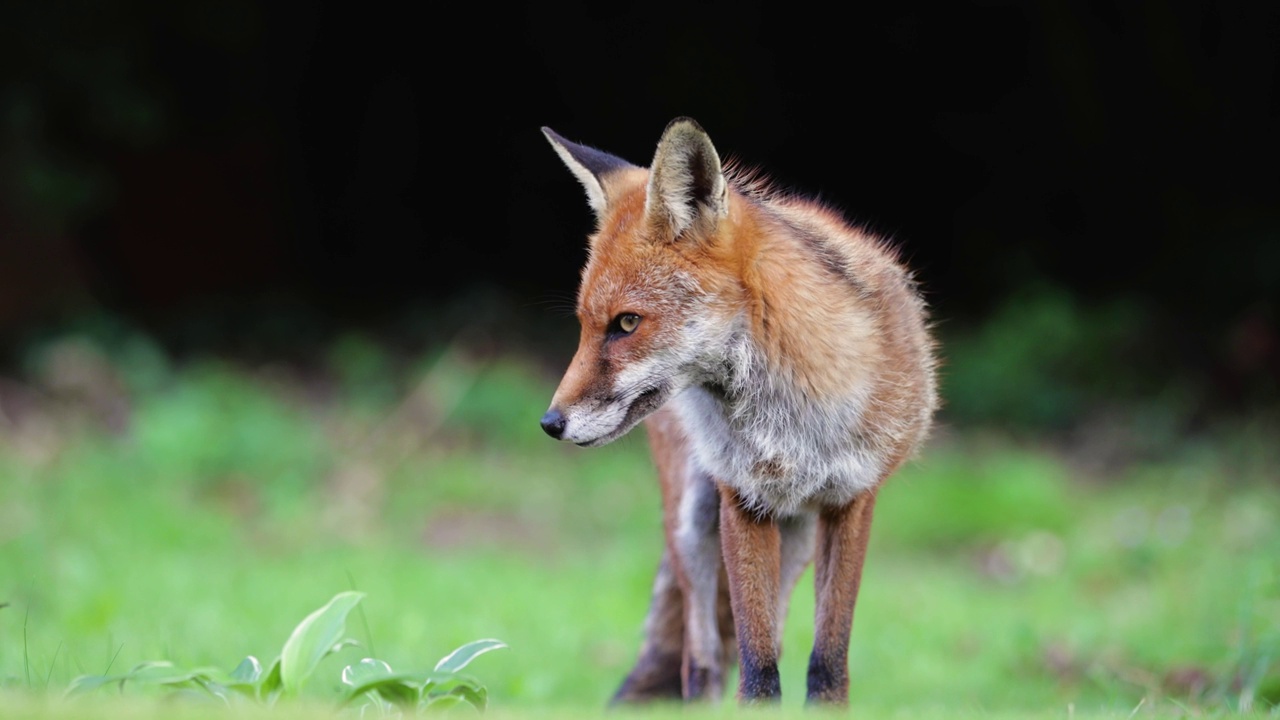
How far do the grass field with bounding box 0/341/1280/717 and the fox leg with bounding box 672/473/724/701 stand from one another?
0.59m

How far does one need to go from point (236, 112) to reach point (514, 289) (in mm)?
3965

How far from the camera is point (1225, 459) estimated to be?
11.0 m

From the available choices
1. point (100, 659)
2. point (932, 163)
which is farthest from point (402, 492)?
point (932, 163)

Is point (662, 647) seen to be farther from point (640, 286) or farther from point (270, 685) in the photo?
point (270, 685)

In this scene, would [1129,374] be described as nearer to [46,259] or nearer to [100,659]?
[100,659]

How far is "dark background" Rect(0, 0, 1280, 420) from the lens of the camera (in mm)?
13125

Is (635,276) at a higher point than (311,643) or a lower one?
higher

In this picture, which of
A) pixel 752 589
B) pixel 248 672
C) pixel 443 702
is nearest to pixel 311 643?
pixel 248 672

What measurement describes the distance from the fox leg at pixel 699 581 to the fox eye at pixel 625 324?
1.06 metres

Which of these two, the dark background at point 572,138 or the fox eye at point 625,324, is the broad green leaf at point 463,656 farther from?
the dark background at point 572,138

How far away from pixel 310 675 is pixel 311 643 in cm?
9

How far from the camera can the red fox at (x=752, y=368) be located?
13.8 ft

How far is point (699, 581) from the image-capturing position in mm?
5234

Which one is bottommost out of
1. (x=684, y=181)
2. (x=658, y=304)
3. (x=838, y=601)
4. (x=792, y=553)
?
(x=838, y=601)
